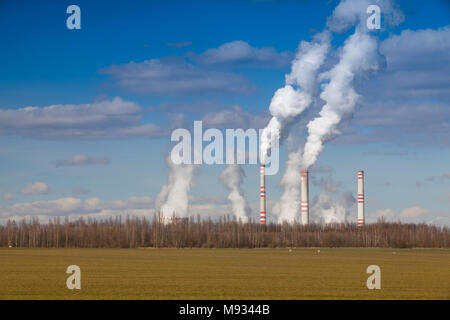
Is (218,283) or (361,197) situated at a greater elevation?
(361,197)

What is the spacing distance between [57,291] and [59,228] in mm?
94453

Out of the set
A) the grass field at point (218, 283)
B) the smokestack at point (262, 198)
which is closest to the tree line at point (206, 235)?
the smokestack at point (262, 198)

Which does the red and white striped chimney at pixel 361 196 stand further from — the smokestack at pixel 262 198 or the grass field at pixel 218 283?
the grass field at pixel 218 283

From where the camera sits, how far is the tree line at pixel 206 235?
4823 inches

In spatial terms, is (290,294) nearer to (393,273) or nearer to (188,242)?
(393,273)

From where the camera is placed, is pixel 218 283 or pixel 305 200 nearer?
pixel 218 283

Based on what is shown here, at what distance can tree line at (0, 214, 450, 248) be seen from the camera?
402 feet

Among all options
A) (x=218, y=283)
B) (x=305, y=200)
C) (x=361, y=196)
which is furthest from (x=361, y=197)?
(x=218, y=283)

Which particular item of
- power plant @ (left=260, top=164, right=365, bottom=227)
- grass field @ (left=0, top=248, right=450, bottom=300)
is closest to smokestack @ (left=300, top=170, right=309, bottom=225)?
power plant @ (left=260, top=164, right=365, bottom=227)

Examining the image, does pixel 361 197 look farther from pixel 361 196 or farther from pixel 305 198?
pixel 305 198

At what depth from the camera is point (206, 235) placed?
131625 millimetres
